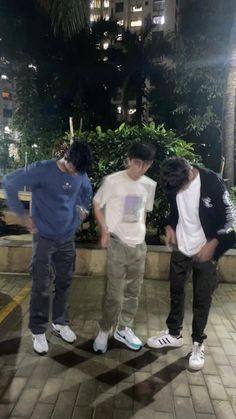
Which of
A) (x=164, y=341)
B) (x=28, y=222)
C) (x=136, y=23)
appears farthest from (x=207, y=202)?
(x=136, y=23)

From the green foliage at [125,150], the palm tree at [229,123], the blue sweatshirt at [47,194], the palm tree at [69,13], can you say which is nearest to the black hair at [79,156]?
the blue sweatshirt at [47,194]

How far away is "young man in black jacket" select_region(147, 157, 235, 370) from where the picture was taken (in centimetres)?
332

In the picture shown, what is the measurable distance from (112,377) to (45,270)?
109 centimetres

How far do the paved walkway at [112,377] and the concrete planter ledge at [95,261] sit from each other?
1.36 metres

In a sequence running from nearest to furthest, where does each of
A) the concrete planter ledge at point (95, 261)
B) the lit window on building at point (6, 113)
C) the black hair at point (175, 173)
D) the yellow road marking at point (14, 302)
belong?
1. the black hair at point (175, 173)
2. the yellow road marking at point (14, 302)
3. the concrete planter ledge at point (95, 261)
4. the lit window on building at point (6, 113)

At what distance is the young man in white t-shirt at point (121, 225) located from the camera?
3.56 metres

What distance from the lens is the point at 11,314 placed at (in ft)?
14.7

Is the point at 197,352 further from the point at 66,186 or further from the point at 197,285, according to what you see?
the point at 66,186

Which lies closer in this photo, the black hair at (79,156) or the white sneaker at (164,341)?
the black hair at (79,156)

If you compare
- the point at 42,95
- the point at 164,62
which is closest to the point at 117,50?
the point at 164,62

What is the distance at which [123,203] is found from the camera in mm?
3572

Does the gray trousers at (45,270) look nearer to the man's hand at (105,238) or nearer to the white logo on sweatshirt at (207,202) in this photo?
the man's hand at (105,238)

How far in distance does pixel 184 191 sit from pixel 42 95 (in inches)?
864

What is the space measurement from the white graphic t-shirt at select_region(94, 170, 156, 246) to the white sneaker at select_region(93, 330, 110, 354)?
0.91 meters
